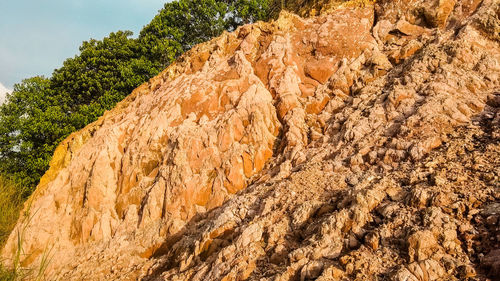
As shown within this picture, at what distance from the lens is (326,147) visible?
805 cm

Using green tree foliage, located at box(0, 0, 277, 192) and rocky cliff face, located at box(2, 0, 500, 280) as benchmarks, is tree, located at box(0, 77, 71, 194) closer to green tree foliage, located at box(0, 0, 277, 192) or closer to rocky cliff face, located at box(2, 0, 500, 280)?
green tree foliage, located at box(0, 0, 277, 192)

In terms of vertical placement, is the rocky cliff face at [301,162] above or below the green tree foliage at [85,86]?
below

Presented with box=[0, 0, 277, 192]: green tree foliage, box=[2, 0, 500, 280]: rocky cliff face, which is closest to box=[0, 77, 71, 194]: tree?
box=[0, 0, 277, 192]: green tree foliage

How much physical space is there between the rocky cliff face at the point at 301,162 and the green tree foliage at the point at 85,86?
7.39 metres

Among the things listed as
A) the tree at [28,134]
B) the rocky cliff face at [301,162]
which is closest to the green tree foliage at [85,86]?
the tree at [28,134]

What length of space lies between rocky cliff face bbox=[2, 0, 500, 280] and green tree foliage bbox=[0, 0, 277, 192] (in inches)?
291

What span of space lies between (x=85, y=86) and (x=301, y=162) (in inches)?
710

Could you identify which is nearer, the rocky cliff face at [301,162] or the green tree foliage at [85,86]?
the rocky cliff face at [301,162]

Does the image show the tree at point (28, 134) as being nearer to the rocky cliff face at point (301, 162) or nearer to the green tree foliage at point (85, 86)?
the green tree foliage at point (85, 86)

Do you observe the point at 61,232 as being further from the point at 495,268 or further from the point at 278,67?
the point at 495,268

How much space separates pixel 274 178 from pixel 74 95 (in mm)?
18735

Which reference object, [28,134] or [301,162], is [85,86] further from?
[301,162]

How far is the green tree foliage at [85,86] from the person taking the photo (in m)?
17.8

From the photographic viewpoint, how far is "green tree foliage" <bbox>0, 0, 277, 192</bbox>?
1783 cm
